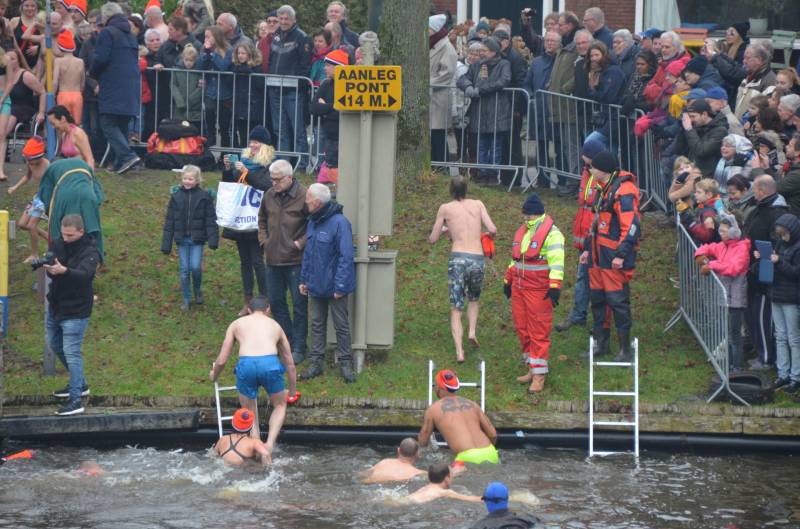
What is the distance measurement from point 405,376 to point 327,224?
73.9 inches

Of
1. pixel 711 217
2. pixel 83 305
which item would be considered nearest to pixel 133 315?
pixel 83 305

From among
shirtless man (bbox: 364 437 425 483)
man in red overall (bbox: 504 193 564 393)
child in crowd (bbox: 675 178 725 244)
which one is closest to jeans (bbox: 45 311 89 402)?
shirtless man (bbox: 364 437 425 483)

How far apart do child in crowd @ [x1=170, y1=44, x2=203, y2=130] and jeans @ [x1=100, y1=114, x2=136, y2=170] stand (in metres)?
0.88

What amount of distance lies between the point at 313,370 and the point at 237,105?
711 cm

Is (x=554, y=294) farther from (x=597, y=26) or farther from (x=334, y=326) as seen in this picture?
(x=597, y=26)

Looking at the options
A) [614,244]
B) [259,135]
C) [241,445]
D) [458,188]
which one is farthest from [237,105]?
[241,445]

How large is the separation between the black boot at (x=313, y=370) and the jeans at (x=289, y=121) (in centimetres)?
634

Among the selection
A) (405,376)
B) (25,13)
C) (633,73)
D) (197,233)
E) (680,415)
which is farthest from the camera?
(25,13)

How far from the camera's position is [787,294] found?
554 inches

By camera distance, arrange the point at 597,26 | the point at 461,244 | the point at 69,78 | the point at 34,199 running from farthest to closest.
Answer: the point at 597,26 < the point at 69,78 < the point at 34,199 < the point at 461,244

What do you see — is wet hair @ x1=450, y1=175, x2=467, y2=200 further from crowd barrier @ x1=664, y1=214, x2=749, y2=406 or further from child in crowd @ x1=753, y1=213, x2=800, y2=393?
child in crowd @ x1=753, y1=213, x2=800, y2=393

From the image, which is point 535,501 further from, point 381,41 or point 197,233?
point 381,41

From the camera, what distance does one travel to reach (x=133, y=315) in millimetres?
16656

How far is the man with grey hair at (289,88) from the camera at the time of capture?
2070 centimetres
